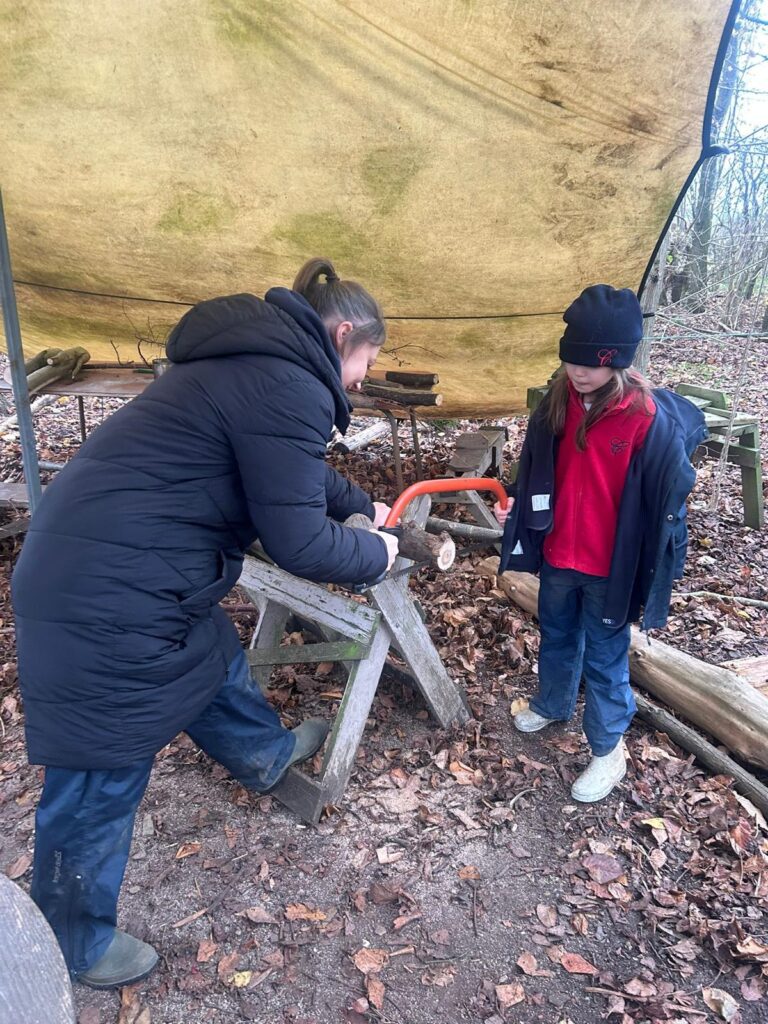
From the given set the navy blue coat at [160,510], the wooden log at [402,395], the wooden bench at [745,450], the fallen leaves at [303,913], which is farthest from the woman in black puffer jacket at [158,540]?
the wooden bench at [745,450]

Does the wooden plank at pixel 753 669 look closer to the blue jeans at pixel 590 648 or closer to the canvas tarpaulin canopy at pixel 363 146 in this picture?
the blue jeans at pixel 590 648

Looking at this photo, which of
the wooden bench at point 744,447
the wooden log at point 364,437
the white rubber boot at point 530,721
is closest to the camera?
the white rubber boot at point 530,721

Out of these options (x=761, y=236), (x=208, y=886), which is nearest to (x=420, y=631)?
(x=208, y=886)

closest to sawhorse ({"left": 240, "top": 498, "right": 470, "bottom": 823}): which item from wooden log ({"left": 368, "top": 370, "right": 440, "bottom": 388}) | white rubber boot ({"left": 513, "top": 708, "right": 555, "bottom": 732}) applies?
white rubber boot ({"left": 513, "top": 708, "right": 555, "bottom": 732})

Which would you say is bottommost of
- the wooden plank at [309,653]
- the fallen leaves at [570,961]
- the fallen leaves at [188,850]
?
the fallen leaves at [188,850]

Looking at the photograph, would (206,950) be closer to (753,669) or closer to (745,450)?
(753,669)

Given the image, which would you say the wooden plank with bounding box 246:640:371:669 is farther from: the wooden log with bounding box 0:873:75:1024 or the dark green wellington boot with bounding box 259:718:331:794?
the wooden log with bounding box 0:873:75:1024

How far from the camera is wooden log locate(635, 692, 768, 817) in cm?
289

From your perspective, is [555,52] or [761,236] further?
[761,236]

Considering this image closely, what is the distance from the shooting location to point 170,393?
1.89 meters

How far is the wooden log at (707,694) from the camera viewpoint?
302 cm

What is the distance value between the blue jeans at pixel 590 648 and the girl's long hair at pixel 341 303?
1.40 metres

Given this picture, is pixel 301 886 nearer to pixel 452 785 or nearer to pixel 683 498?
pixel 452 785

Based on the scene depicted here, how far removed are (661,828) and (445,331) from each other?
3.37m
